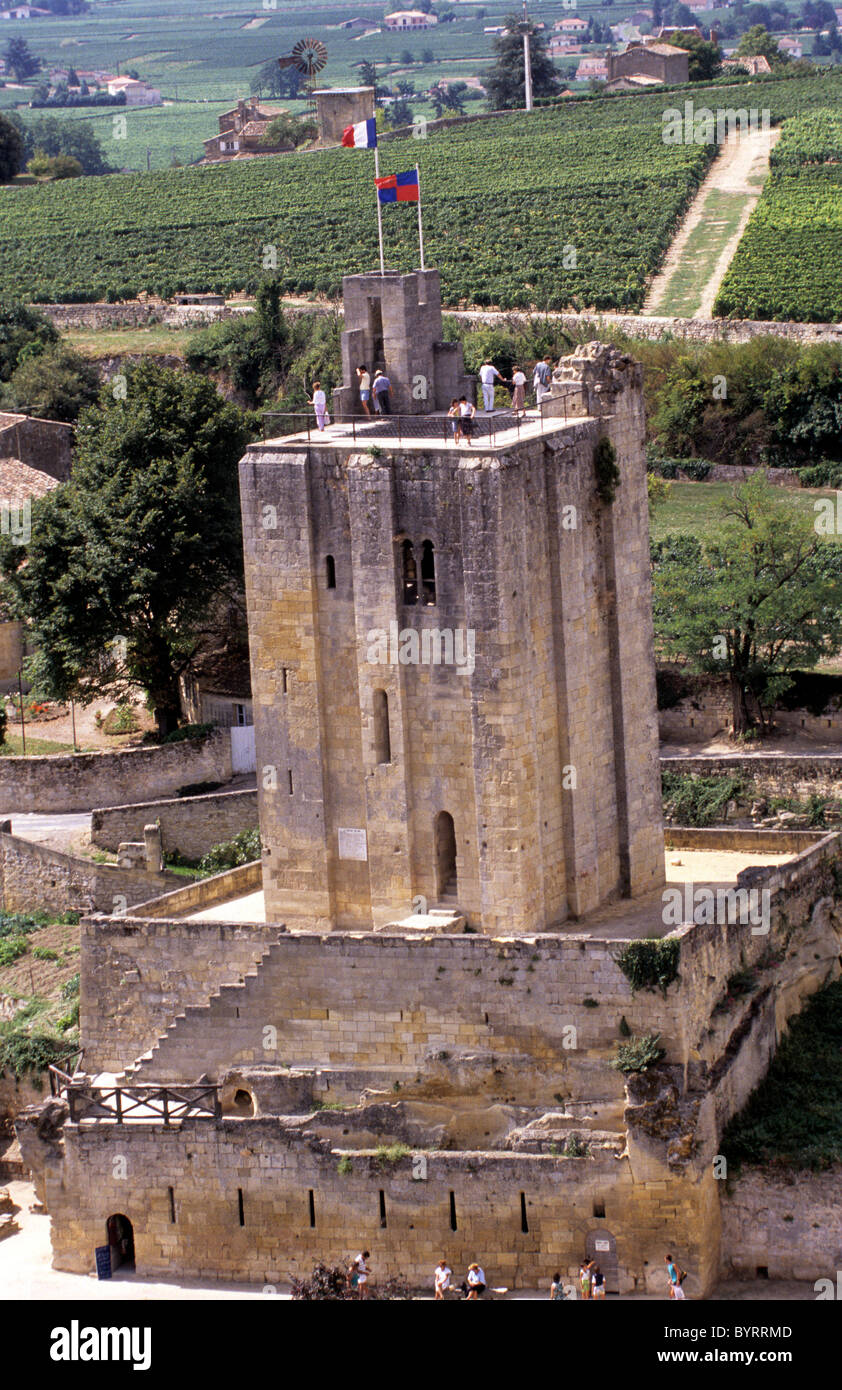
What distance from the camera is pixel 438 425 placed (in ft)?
133

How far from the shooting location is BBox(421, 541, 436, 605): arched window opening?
127 feet

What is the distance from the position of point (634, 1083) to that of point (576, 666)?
23.8ft

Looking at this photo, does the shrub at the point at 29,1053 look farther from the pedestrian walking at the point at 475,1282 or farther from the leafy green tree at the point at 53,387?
the leafy green tree at the point at 53,387

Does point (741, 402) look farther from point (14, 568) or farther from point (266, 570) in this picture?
point (266, 570)

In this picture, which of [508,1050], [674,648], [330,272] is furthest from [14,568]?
[330,272]

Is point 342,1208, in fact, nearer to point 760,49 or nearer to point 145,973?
point 145,973

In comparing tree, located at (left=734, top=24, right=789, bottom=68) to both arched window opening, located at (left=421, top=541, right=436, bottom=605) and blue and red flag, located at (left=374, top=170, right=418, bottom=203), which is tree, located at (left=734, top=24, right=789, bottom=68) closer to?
blue and red flag, located at (left=374, top=170, right=418, bottom=203)

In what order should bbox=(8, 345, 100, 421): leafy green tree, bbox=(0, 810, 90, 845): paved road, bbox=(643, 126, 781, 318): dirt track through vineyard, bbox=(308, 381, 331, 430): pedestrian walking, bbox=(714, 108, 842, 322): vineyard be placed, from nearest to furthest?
1. bbox=(308, 381, 331, 430): pedestrian walking
2. bbox=(0, 810, 90, 845): paved road
3. bbox=(8, 345, 100, 421): leafy green tree
4. bbox=(714, 108, 842, 322): vineyard
5. bbox=(643, 126, 781, 318): dirt track through vineyard

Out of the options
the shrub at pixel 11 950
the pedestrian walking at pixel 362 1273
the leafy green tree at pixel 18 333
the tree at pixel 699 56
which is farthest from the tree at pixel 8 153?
the pedestrian walking at pixel 362 1273

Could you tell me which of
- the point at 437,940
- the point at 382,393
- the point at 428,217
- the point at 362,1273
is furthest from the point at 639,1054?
the point at 428,217

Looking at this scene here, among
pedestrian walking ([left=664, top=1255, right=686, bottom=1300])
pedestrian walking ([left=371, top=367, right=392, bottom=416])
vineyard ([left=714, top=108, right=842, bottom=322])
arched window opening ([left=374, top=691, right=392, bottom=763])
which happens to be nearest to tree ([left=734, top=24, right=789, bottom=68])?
vineyard ([left=714, top=108, right=842, bottom=322])

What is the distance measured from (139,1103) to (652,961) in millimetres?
9016

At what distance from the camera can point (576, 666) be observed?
39688 millimetres

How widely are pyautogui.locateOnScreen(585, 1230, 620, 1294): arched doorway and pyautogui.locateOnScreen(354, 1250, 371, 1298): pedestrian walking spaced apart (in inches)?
139
